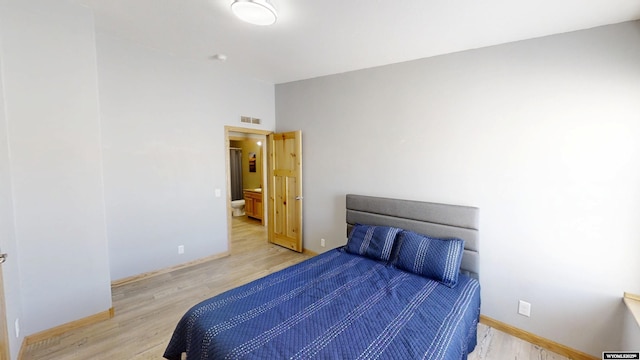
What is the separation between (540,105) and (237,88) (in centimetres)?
373

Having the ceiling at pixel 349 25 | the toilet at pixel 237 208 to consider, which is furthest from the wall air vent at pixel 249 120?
the toilet at pixel 237 208

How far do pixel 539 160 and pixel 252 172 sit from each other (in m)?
7.03

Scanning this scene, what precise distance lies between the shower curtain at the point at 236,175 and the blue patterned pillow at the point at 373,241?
6.13 metres

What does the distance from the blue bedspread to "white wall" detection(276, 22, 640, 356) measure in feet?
2.07

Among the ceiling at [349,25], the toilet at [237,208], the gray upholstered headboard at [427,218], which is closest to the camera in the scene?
the ceiling at [349,25]

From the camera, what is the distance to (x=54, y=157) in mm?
2207

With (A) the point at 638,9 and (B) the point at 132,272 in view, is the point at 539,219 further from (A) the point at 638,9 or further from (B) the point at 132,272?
(B) the point at 132,272

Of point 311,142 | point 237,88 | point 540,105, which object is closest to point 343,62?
point 311,142

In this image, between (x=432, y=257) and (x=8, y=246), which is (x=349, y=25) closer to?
(x=432, y=257)

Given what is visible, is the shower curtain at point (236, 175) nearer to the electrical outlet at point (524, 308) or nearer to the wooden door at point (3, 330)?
the wooden door at point (3, 330)

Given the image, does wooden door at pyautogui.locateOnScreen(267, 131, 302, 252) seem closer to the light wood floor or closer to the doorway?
the doorway

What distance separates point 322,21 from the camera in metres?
2.25

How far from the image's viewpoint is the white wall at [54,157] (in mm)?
2062

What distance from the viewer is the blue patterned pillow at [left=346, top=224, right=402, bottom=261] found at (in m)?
2.74
